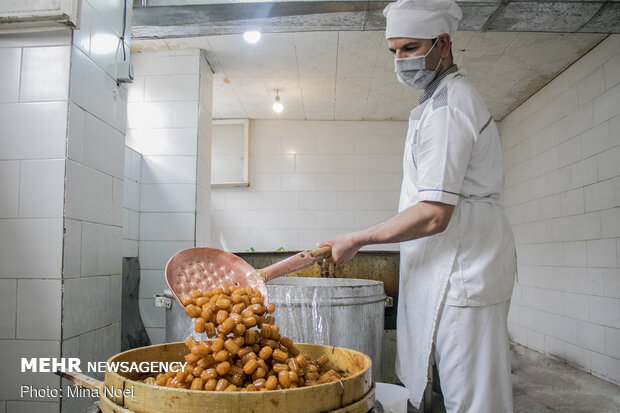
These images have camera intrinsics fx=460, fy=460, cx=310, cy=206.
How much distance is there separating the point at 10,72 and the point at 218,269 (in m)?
1.11

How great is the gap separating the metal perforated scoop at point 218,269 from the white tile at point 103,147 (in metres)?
0.67

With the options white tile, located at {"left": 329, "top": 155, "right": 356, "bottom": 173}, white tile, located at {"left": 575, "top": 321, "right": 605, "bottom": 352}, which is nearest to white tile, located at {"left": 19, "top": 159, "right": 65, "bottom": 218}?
white tile, located at {"left": 575, "top": 321, "right": 605, "bottom": 352}

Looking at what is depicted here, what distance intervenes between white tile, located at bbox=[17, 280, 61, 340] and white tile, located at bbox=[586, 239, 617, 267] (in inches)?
151

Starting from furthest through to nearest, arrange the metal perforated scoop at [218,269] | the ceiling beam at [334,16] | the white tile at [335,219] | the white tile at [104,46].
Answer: the white tile at [335,219], the ceiling beam at [334,16], the white tile at [104,46], the metal perforated scoop at [218,269]

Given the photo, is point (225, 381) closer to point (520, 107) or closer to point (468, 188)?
point (468, 188)

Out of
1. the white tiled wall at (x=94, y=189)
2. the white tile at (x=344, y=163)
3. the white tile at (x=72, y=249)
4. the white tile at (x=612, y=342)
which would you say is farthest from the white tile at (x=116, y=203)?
the white tile at (x=344, y=163)

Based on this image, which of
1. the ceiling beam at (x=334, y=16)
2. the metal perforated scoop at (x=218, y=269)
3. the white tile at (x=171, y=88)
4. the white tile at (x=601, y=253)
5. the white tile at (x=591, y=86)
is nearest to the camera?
the metal perforated scoop at (x=218, y=269)

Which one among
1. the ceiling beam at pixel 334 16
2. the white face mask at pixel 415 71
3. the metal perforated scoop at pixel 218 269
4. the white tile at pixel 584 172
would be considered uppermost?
the ceiling beam at pixel 334 16

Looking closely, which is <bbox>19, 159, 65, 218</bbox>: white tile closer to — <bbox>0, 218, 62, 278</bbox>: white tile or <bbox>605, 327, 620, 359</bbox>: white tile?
<bbox>0, 218, 62, 278</bbox>: white tile

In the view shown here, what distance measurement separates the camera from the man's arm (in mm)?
1294

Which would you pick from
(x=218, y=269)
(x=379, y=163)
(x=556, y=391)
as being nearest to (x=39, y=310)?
(x=218, y=269)

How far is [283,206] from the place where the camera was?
5867 millimetres

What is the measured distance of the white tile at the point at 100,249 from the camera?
179cm

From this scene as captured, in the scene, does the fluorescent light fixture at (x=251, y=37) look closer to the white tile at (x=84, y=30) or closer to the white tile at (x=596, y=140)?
the white tile at (x=84, y=30)
